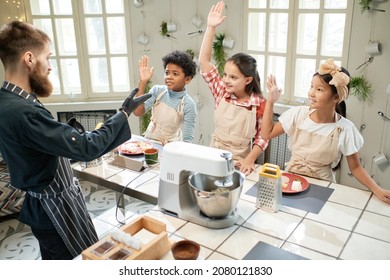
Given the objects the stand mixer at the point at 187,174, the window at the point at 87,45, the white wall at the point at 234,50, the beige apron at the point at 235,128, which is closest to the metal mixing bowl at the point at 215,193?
the stand mixer at the point at 187,174

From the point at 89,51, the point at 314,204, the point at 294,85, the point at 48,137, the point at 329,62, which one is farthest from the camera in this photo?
the point at 89,51

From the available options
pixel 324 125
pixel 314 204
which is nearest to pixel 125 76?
pixel 324 125

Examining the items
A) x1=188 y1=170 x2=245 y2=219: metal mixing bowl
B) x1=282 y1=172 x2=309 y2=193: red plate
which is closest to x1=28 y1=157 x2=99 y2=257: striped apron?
x1=188 y1=170 x2=245 y2=219: metal mixing bowl

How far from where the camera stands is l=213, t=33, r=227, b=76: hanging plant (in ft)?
12.9

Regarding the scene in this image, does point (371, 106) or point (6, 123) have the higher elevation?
point (6, 123)

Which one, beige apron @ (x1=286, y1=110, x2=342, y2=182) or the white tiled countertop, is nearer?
the white tiled countertop

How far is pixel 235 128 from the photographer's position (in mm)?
2307

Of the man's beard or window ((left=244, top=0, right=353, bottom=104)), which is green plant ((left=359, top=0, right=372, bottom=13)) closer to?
window ((left=244, top=0, right=353, bottom=104))

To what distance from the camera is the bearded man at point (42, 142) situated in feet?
4.78

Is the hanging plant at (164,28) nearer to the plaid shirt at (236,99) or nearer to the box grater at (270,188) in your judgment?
the plaid shirt at (236,99)

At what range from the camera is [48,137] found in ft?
4.75

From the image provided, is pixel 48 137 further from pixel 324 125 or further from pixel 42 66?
pixel 324 125

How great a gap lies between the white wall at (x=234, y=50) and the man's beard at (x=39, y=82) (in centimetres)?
261
